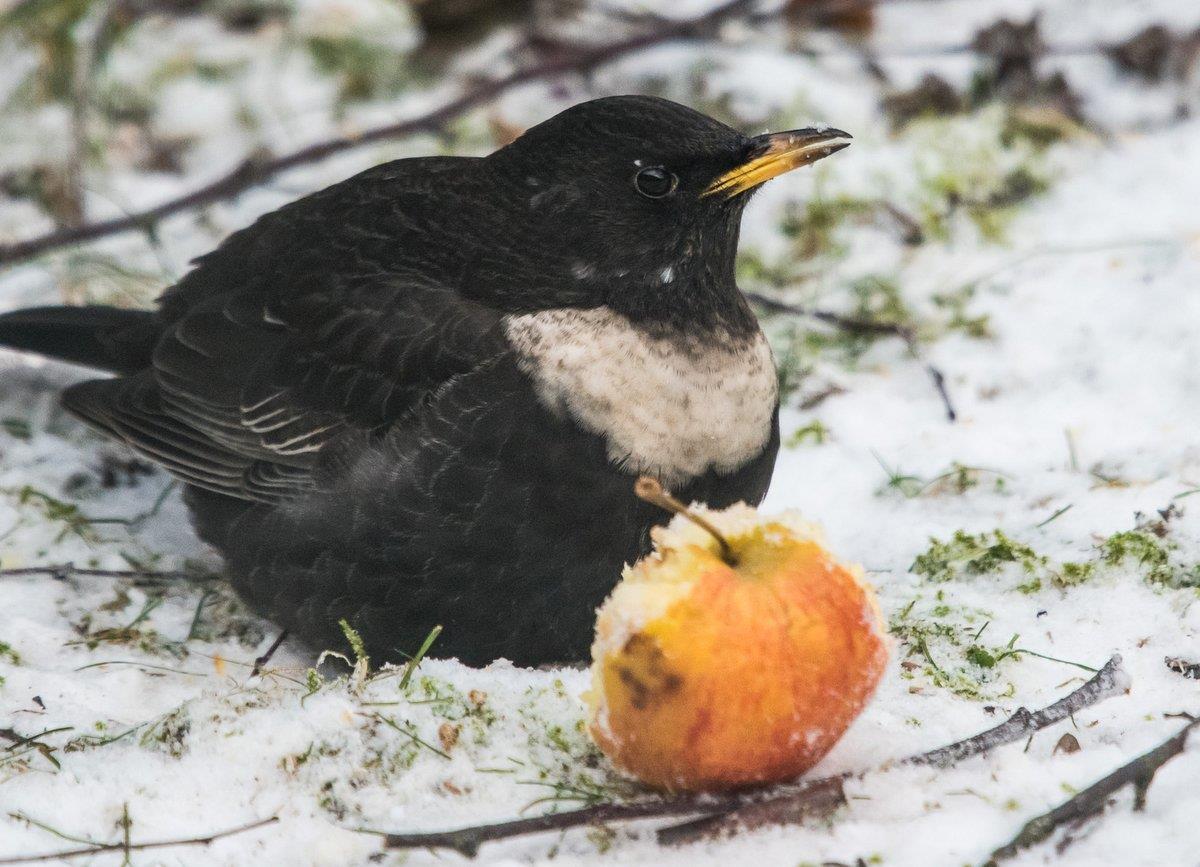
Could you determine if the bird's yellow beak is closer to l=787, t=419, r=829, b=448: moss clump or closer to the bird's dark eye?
the bird's dark eye

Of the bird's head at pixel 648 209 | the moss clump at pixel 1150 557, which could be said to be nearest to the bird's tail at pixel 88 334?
the bird's head at pixel 648 209

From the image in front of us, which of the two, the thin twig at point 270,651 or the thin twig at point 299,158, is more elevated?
the thin twig at point 299,158

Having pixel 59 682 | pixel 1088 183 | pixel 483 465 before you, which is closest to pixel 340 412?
pixel 483 465

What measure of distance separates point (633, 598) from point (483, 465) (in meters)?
0.86

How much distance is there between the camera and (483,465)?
3.26m

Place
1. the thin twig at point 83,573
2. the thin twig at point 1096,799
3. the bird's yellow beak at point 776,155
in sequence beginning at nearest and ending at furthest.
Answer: the thin twig at point 1096,799 < the bird's yellow beak at point 776,155 < the thin twig at point 83,573

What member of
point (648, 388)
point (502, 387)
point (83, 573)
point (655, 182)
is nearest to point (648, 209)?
point (655, 182)

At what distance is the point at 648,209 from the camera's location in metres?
3.46

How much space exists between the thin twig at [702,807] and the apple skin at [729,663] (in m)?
0.04

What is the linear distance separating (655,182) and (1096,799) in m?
1.68

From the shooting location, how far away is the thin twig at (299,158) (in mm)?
4914

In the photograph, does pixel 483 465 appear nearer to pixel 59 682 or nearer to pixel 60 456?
pixel 59 682

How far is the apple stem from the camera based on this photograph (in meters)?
2.42

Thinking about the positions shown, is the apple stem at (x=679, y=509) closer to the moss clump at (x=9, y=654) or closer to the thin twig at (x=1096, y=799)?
the thin twig at (x=1096, y=799)
